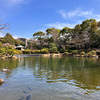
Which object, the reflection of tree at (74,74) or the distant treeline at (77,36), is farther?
the distant treeline at (77,36)

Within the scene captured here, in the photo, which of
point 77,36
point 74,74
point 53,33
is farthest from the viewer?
point 53,33

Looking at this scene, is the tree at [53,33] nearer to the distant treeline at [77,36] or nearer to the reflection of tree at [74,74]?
the distant treeline at [77,36]

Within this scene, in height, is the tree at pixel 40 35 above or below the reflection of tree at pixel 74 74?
above

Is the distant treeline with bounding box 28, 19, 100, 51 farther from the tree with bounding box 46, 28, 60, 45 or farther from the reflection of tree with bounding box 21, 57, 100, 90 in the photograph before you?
the reflection of tree with bounding box 21, 57, 100, 90

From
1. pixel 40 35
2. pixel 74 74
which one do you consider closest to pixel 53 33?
pixel 40 35

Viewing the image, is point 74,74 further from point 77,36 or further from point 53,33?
point 53,33

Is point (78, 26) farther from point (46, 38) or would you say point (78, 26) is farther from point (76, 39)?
point (46, 38)

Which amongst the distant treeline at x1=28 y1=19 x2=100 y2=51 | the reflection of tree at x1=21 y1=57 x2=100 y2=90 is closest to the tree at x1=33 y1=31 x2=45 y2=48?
the distant treeline at x1=28 y1=19 x2=100 y2=51

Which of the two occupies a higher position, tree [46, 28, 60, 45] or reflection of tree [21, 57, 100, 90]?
tree [46, 28, 60, 45]

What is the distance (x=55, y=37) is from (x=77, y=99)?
3359 cm

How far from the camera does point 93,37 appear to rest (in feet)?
95.7

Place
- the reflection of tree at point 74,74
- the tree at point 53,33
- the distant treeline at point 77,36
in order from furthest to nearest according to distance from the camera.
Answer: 1. the tree at point 53,33
2. the distant treeline at point 77,36
3. the reflection of tree at point 74,74

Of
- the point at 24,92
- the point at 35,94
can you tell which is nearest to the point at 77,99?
the point at 35,94

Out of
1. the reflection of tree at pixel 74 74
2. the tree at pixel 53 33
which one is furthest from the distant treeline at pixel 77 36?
the reflection of tree at pixel 74 74
